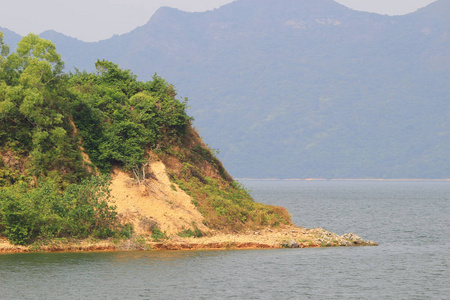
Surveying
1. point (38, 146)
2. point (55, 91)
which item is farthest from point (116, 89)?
point (38, 146)

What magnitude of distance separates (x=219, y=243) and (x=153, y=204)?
700 centimetres

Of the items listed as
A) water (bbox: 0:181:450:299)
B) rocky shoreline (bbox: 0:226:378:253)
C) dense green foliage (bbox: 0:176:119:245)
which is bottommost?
water (bbox: 0:181:450:299)

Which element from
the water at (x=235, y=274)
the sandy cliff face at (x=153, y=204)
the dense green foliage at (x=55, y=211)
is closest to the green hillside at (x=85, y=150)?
the dense green foliage at (x=55, y=211)

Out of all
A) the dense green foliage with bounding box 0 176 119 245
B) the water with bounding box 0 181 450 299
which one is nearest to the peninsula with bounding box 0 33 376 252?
the dense green foliage with bounding box 0 176 119 245

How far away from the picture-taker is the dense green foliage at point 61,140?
52.9 m

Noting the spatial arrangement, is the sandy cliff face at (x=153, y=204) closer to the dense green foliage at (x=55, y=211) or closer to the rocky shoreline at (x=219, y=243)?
the rocky shoreline at (x=219, y=243)

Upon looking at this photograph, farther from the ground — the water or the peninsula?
the peninsula

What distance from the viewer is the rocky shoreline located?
52.3 metres

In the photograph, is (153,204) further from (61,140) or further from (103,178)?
(61,140)

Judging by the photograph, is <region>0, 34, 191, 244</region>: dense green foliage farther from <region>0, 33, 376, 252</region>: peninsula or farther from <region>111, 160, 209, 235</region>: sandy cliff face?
<region>111, 160, 209, 235</region>: sandy cliff face

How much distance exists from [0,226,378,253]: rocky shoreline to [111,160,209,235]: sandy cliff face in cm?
145

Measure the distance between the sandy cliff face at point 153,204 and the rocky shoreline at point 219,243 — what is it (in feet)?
4.75

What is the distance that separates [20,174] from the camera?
56531 mm

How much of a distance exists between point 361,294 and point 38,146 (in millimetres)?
31224
